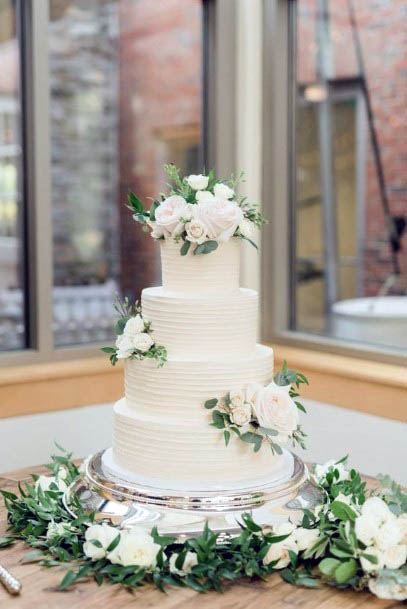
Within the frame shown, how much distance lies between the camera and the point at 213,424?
1.43m

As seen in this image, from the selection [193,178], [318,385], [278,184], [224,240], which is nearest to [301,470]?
[224,240]

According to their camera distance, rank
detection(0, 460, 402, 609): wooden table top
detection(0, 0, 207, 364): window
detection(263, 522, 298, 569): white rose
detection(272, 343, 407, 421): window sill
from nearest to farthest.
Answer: detection(0, 460, 402, 609): wooden table top, detection(263, 522, 298, 569): white rose, detection(272, 343, 407, 421): window sill, detection(0, 0, 207, 364): window

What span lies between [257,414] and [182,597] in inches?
13.5

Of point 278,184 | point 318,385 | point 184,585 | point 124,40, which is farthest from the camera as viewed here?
point 124,40

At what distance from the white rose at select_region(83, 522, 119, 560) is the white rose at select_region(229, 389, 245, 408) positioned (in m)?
0.30

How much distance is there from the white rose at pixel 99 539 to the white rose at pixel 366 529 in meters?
0.40

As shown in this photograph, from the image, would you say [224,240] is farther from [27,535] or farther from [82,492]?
→ [27,535]

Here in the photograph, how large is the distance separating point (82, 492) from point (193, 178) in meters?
0.64

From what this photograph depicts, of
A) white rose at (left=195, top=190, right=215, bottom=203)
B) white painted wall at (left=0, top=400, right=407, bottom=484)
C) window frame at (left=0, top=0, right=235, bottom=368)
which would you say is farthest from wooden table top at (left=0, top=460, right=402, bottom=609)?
window frame at (left=0, top=0, right=235, bottom=368)

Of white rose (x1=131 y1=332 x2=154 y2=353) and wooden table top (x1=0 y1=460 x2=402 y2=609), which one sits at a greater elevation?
white rose (x1=131 y1=332 x2=154 y2=353)

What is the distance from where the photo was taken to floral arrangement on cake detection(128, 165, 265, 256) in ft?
4.74

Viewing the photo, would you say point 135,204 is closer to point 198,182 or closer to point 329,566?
point 198,182

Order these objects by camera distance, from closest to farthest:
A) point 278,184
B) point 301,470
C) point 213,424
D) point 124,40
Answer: point 213,424, point 301,470, point 278,184, point 124,40

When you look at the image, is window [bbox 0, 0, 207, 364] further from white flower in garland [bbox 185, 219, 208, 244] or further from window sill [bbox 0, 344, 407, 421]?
white flower in garland [bbox 185, 219, 208, 244]
